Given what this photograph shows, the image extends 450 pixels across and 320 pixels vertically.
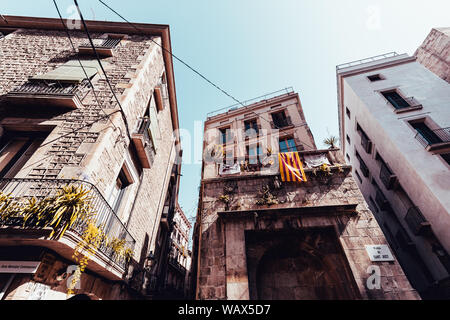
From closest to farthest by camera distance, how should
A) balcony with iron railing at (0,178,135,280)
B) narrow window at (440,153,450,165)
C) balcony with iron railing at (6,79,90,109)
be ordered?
balcony with iron railing at (0,178,135,280)
balcony with iron railing at (6,79,90,109)
narrow window at (440,153,450,165)

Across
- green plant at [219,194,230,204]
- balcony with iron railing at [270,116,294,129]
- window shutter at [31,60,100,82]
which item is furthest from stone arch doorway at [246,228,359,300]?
window shutter at [31,60,100,82]

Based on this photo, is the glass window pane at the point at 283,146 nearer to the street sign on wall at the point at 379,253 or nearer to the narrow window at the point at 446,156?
the street sign on wall at the point at 379,253

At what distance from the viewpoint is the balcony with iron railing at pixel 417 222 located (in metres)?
8.39

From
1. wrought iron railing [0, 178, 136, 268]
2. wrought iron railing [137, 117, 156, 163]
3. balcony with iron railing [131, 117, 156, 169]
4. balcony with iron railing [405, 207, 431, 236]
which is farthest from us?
balcony with iron railing [405, 207, 431, 236]

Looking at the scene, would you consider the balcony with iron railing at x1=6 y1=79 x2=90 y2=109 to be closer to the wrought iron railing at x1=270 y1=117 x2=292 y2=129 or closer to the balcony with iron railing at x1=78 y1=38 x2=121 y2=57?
the balcony with iron railing at x1=78 y1=38 x2=121 y2=57

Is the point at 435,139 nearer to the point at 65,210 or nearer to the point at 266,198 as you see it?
the point at 266,198

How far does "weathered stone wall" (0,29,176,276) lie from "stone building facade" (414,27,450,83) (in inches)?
850

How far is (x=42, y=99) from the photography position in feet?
20.2

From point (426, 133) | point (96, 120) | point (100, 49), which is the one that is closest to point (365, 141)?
point (426, 133)

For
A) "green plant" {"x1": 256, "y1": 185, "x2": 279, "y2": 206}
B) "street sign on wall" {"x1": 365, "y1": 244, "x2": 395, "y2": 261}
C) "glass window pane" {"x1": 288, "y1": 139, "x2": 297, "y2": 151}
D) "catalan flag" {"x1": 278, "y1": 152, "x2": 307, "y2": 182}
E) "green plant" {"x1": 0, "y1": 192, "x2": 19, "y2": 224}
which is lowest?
"street sign on wall" {"x1": 365, "y1": 244, "x2": 395, "y2": 261}

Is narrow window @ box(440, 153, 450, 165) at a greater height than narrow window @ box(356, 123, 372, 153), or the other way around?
narrow window @ box(356, 123, 372, 153)

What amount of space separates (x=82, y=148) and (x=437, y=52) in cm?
2550

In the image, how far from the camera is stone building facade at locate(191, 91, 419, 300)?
579 cm

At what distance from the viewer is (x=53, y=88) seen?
6746mm
